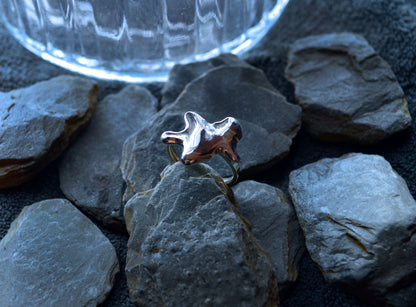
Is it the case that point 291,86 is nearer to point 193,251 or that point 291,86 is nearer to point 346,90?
point 346,90

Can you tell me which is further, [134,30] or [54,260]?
[134,30]

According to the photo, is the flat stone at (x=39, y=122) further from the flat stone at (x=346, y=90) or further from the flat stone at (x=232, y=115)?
the flat stone at (x=346, y=90)

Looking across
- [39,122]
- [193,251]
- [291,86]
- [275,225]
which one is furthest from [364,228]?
[39,122]

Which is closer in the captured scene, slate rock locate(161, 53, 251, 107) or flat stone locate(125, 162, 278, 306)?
flat stone locate(125, 162, 278, 306)

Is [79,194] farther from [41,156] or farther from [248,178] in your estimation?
[248,178]

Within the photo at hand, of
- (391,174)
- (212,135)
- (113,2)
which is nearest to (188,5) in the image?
(113,2)

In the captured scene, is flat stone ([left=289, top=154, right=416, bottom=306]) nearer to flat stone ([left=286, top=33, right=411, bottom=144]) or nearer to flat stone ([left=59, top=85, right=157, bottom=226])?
flat stone ([left=286, top=33, right=411, bottom=144])

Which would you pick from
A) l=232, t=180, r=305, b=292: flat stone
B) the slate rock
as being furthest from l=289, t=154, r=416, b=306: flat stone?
the slate rock
